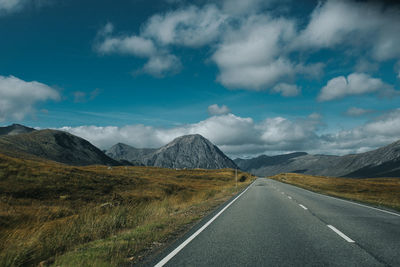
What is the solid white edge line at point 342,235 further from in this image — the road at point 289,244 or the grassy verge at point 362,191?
the grassy verge at point 362,191

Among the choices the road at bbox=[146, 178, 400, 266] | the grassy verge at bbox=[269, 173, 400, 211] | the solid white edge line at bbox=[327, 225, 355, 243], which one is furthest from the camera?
the grassy verge at bbox=[269, 173, 400, 211]

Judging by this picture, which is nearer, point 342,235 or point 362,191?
point 342,235

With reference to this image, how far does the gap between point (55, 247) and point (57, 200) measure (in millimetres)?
15429

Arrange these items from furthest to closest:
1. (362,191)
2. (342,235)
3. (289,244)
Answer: (362,191) < (342,235) < (289,244)

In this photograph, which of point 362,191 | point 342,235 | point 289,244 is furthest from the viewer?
point 362,191

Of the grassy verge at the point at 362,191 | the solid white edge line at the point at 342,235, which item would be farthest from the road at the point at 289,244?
the grassy verge at the point at 362,191

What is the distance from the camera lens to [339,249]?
247 inches

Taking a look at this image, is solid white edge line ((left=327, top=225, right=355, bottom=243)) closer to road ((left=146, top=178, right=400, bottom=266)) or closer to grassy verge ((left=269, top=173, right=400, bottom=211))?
road ((left=146, top=178, right=400, bottom=266))

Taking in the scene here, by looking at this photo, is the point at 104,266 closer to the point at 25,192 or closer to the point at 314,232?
the point at 314,232

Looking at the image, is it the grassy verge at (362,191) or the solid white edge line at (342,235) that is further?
the grassy verge at (362,191)

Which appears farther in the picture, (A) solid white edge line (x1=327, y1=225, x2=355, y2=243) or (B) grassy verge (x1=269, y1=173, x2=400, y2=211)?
(B) grassy verge (x1=269, y1=173, x2=400, y2=211)

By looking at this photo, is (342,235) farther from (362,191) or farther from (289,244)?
(362,191)

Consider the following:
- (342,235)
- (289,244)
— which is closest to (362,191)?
(342,235)

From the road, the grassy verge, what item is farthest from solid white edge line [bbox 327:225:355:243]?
the grassy verge
